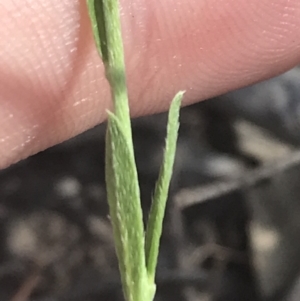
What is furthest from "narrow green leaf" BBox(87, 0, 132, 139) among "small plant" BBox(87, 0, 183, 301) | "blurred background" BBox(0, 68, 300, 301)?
"blurred background" BBox(0, 68, 300, 301)

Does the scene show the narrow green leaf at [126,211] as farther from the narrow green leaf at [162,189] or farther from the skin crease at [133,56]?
the skin crease at [133,56]

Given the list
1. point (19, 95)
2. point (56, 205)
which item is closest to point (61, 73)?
point (19, 95)

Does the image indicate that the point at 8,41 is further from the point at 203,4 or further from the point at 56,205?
the point at 56,205

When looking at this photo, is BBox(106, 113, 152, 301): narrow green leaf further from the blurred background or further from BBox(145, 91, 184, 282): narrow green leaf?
the blurred background

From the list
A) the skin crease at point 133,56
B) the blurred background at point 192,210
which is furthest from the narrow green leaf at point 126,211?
the blurred background at point 192,210

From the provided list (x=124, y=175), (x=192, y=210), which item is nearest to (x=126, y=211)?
(x=124, y=175)

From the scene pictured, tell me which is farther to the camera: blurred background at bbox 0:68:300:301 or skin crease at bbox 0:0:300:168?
blurred background at bbox 0:68:300:301

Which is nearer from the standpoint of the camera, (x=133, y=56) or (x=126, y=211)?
(x=126, y=211)

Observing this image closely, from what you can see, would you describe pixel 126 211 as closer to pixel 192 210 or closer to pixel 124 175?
pixel 124 175
